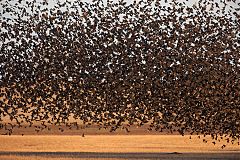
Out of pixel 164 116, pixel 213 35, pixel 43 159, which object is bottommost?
pixel 43 159

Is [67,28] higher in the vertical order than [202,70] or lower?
higher

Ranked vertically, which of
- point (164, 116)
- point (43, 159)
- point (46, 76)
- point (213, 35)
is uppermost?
point (213, 35)

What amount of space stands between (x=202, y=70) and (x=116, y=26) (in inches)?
111

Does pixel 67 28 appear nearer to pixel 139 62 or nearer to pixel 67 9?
pixel 67 9

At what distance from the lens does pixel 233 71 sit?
1831 cm

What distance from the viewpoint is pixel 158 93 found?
60.4 feet

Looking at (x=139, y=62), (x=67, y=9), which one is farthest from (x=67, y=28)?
(x=139, y=62)

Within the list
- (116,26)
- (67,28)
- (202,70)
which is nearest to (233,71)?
(202,70)

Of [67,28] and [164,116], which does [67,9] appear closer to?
[67,28]

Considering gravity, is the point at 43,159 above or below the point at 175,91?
below

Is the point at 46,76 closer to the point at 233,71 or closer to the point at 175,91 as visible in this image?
the point at 175,91

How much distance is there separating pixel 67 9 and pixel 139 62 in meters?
2.69

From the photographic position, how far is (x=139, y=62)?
18.6 metres

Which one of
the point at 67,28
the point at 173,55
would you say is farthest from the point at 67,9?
the point at 173,55
